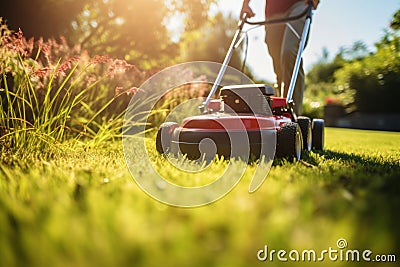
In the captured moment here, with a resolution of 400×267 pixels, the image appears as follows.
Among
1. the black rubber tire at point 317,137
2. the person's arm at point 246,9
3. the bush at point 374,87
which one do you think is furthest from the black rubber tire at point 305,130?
the bush at point 374,87

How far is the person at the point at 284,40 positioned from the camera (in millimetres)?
3900

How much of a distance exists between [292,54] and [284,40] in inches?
6.3

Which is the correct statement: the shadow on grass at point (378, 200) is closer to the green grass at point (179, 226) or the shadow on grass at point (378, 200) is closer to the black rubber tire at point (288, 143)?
the green grass at point (179, 226)

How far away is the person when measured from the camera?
390 centimetres

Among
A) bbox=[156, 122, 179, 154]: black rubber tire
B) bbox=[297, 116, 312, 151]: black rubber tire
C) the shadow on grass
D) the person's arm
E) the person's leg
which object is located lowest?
the shadow on grass

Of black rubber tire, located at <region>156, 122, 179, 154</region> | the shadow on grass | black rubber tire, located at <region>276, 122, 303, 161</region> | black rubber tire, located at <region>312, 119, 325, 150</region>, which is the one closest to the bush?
black rubber tire, located at <region>312, 119, 325, 150</region>

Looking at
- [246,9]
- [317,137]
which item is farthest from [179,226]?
[246,9]

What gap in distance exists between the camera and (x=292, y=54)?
3.90 m

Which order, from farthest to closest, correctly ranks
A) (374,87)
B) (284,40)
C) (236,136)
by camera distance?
(374,87), (284,40), (236,136)

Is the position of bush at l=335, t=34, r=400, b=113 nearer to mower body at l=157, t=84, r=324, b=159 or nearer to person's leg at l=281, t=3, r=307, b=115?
person's leg at l=281, t=3, r=307, b=115

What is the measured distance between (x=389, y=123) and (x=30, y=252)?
1309 centimetres

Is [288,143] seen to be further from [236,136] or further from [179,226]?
[179,226]

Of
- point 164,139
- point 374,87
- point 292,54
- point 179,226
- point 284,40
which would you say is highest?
point 374,87

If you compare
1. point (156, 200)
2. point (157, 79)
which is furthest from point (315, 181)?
point (157, 79)
